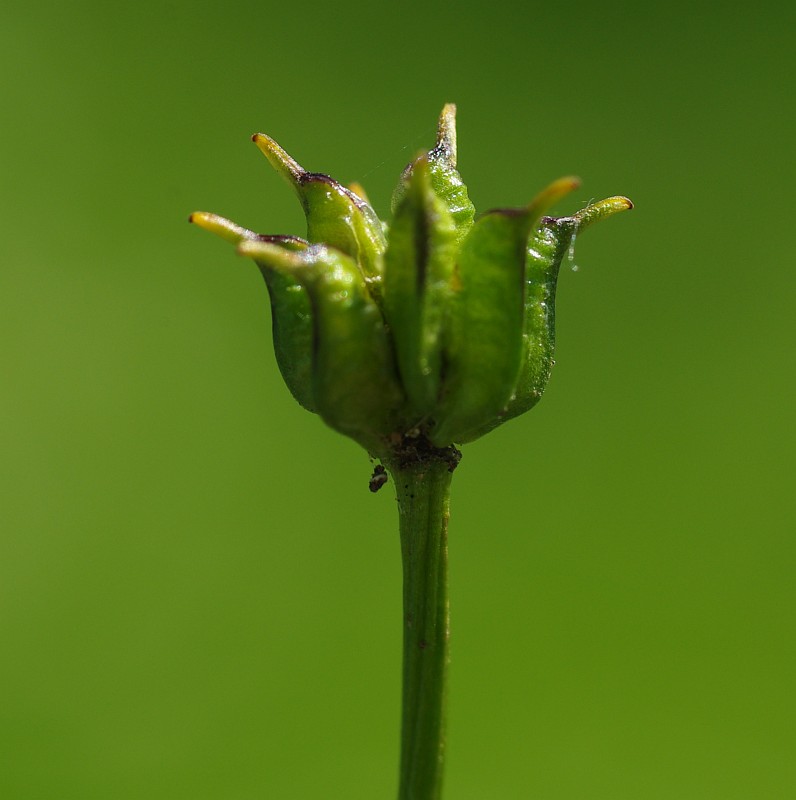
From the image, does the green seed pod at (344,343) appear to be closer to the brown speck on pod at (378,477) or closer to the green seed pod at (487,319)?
the green seed pod at (487,319)

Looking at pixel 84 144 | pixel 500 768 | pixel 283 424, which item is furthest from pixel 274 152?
pixel 84 144

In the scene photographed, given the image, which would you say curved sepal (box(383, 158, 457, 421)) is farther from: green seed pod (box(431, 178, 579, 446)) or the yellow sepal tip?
the yellow sepal tip

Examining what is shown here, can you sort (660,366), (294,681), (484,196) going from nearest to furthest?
(294,681)
(660,366)
(484,196)

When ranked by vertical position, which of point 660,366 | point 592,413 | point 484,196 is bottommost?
point 592,413

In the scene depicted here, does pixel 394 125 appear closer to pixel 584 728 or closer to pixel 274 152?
pixel 584 728

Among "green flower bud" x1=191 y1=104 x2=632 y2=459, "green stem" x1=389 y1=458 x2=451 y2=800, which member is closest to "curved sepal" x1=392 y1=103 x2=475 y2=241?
"green flower bud" x1=191 y1=104 x2=632 y2=459

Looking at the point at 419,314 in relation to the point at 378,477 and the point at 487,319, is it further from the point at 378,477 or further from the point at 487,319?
the point at 378,477

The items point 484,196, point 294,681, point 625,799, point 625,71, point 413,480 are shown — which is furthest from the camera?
point 625,71

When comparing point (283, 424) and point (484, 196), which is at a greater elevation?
point (484, 196)
